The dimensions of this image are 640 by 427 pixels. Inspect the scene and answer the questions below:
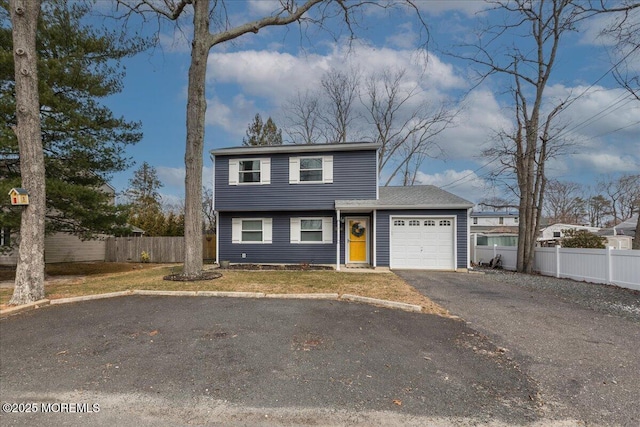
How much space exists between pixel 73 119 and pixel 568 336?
1385cm

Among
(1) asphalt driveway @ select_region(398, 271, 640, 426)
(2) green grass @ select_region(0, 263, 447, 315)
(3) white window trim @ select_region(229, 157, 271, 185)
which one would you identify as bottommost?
(1) asphalt driveway @ select_region(398, 271, 640, 426)

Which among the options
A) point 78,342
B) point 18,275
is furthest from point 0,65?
point 78,342

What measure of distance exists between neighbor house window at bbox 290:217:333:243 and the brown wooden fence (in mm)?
6701

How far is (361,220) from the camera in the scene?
14.2 m

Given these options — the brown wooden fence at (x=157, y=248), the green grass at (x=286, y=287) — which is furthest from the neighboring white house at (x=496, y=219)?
the green grass at (x=286, y=287)

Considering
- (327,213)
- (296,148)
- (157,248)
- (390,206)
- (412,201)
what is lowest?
(157,248)

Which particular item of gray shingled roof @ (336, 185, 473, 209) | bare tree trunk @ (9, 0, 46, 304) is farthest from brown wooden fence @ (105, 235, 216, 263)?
bare tree trunk @ (9, 0, 46, 304)

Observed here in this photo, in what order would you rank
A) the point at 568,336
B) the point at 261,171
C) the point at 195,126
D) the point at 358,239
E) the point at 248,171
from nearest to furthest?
the point at 568,336 < the point at 195,126 < the point at 358,239 < the point at 261,171 < the point at 248,171

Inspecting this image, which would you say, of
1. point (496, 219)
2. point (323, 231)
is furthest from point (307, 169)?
point (496, 219)

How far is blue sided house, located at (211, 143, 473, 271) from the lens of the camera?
1334 cm

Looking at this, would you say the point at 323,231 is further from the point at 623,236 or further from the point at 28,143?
the point at 623,236
